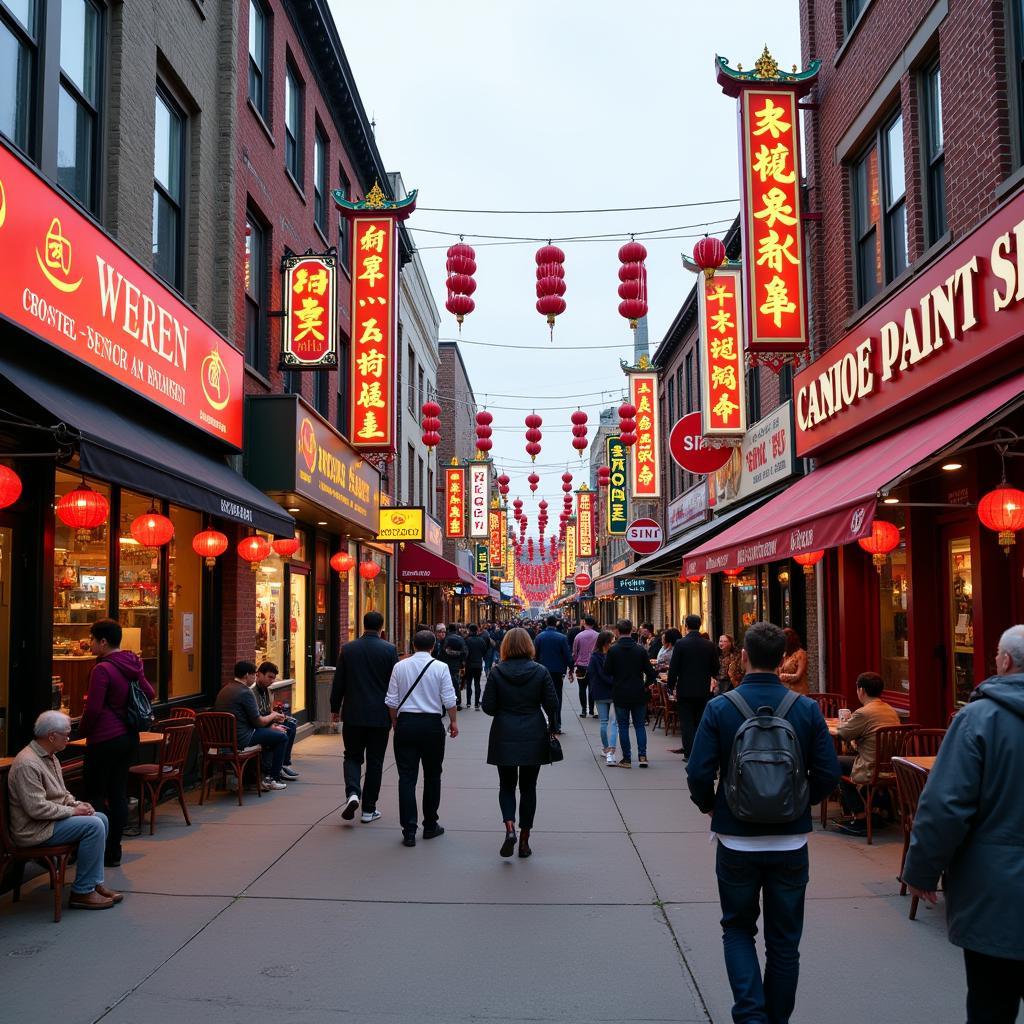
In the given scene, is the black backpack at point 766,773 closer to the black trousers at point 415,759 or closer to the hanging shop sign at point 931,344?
the black trousers at point 415,759

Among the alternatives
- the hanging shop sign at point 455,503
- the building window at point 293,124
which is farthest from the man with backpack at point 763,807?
the hanging shop sign at point 455,503

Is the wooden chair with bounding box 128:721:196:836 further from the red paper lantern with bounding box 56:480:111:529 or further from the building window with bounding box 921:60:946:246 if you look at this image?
the building window with bounding box 921:60:946:246

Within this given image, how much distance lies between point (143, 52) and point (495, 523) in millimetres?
41286

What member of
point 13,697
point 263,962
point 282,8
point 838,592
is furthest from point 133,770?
point 282,8

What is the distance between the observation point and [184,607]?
11.7 metres

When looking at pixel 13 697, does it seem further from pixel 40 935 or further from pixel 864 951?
pixel 864 951

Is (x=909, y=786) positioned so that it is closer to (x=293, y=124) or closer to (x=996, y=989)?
(x=996, y=989)

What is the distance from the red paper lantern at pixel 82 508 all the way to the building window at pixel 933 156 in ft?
28.2

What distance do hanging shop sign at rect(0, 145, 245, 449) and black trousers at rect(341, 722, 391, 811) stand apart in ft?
12.2

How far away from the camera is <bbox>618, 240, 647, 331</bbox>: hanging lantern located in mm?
14609

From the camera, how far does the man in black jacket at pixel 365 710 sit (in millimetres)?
9273

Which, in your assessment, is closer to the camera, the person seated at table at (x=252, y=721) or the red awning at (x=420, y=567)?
the person seated at table at (x=252, y=721)

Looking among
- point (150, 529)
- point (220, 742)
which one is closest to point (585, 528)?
point (220, 742)

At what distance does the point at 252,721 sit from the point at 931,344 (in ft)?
25.8
